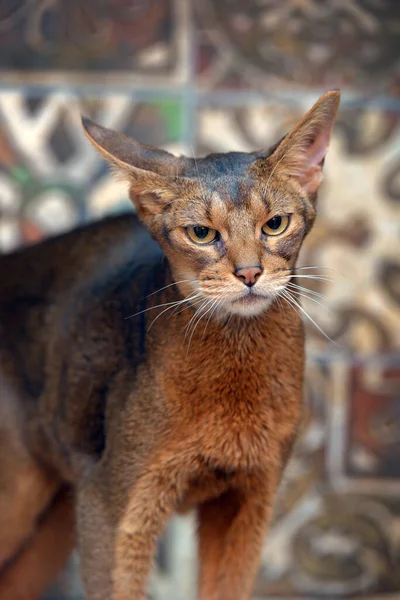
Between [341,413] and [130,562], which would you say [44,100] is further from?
[130,562]

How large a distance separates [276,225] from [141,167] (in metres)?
0.20

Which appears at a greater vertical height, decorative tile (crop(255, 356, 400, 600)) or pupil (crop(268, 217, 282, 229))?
pupil (crop(268, 217, 282, 229))

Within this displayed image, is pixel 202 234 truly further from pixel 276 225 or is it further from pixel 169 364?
pixel 169 364

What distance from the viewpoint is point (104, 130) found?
3.92 feet

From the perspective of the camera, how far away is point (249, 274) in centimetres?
111

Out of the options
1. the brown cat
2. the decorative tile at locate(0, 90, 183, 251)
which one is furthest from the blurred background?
the brown cat

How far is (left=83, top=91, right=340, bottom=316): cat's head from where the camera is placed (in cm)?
113

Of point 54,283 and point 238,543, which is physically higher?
point 54,283

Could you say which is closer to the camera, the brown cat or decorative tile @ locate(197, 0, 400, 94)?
the brown cat

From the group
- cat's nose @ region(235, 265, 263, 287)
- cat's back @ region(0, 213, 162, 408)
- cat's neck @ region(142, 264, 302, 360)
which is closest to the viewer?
cat's nose @ region(235, 265, 263, 287)

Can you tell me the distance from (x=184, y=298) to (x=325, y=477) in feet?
3.63

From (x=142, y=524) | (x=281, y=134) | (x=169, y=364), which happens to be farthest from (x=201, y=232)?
(x=281, y=134)

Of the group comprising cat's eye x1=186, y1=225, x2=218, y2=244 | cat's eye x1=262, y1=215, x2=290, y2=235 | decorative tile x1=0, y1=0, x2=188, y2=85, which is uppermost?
decorative tile x1=0, y1=0, x2=188, y2=85

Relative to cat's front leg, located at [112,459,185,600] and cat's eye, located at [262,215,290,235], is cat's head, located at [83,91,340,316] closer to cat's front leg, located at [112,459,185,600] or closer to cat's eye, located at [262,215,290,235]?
cat's eye, located at [262,215,290,235]
